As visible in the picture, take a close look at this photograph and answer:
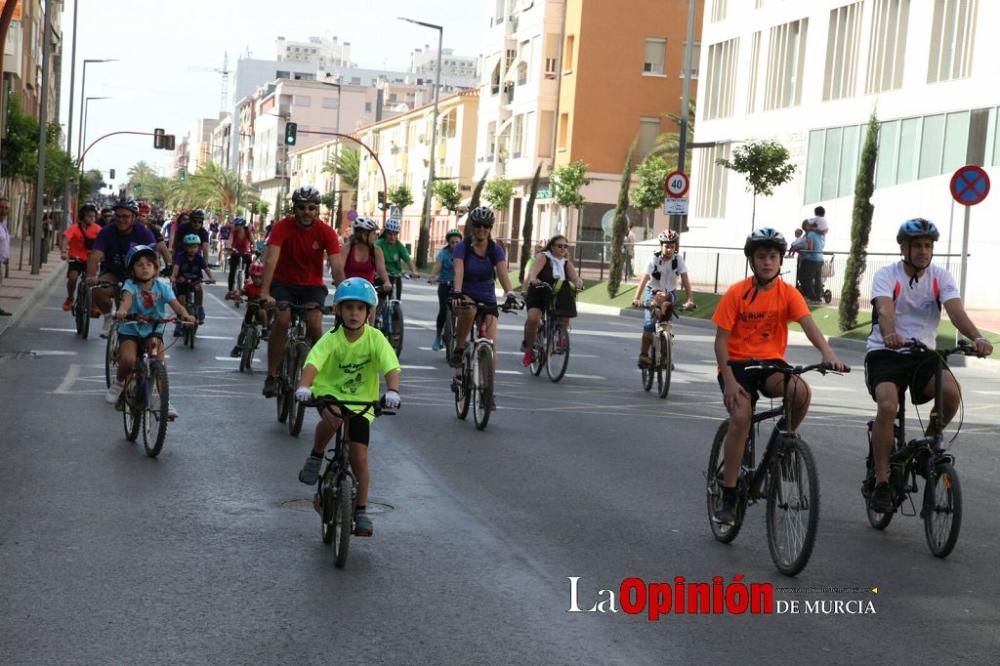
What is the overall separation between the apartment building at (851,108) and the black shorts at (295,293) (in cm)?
2076

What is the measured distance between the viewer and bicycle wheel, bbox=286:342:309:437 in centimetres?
1173

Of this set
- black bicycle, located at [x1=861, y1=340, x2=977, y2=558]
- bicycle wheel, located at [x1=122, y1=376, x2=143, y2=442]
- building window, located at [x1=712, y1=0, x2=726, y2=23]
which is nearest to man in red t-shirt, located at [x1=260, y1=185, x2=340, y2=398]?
bicycle wheel, located at [x1=122, y1=376, x2=143, y2=442]

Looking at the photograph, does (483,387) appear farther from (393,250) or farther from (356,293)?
(393,250)

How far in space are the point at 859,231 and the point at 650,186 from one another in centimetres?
3154

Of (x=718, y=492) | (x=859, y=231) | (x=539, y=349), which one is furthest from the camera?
(x=859, y=231)

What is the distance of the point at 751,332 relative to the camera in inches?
313

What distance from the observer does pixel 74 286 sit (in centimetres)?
2372

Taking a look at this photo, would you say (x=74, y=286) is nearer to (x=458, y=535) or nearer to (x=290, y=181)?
(x=458, y=535)

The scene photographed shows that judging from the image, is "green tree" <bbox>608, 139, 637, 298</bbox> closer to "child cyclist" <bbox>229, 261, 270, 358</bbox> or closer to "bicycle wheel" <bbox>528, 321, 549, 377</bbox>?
"child cyclist" <bbox>229, 261, 270, 358</bbox>

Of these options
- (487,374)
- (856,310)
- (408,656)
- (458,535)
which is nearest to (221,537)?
(458,535)

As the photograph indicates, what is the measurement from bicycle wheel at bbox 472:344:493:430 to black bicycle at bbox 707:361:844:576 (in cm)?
476

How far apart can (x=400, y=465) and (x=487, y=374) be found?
247cm

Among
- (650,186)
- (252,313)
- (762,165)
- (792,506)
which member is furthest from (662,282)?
(650,186)

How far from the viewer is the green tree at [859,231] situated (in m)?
28.4
